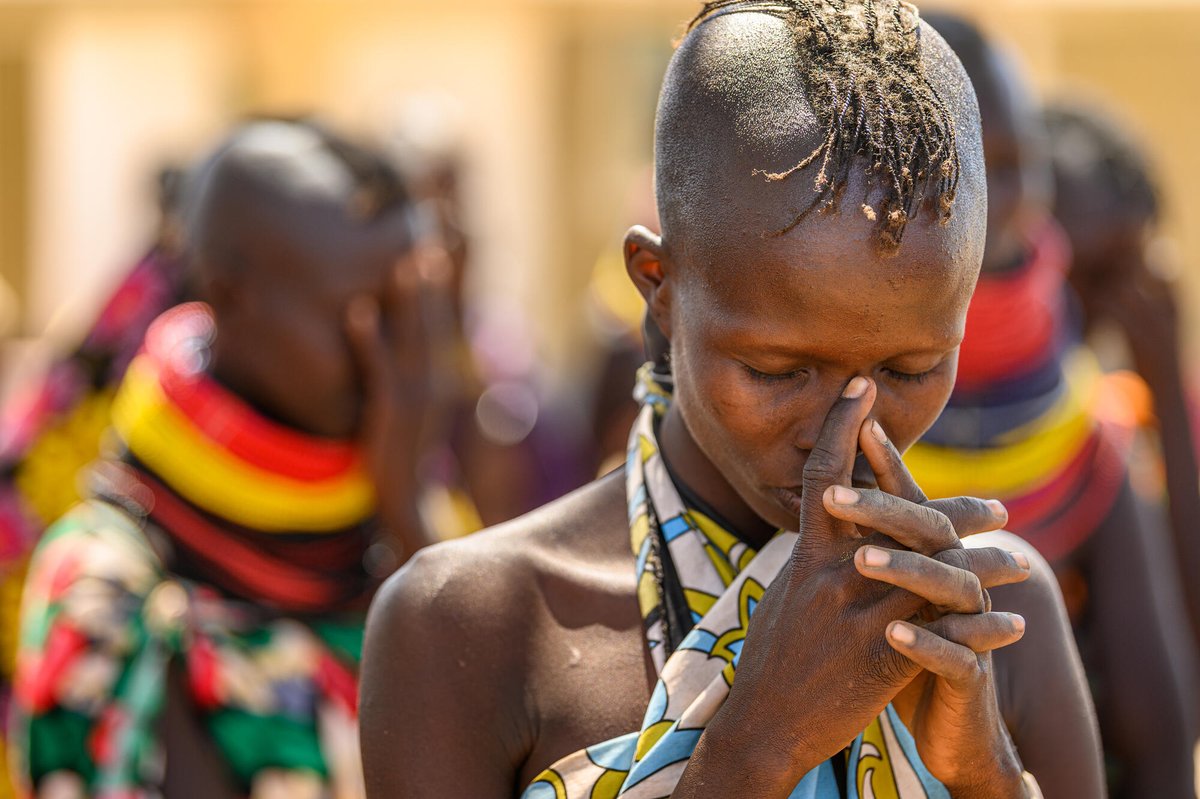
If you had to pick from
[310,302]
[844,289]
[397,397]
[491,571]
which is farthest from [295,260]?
[844,289]

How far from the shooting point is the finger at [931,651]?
1.66m

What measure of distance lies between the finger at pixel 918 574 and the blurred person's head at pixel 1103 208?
3.44 meters

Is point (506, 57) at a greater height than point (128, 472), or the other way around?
point (128, 472)

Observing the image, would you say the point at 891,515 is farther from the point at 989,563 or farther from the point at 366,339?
the point at 366,339

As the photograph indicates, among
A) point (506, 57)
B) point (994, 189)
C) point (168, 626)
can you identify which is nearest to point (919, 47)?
point (994, 189)

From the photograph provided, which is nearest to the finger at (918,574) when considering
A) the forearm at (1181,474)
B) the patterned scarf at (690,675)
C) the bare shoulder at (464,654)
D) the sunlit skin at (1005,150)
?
the patterned scarf at (690,675)

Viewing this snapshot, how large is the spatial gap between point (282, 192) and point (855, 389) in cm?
244

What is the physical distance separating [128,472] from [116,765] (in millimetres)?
709

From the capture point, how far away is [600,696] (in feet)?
6.57

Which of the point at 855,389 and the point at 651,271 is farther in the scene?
the point at 651,271

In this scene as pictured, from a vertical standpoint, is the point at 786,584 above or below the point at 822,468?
below

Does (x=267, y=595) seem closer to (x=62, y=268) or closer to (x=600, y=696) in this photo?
(x=600, y=696)

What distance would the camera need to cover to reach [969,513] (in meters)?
1.74

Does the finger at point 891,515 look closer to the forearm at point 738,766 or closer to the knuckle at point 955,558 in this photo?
the knuckle at point 955,558
